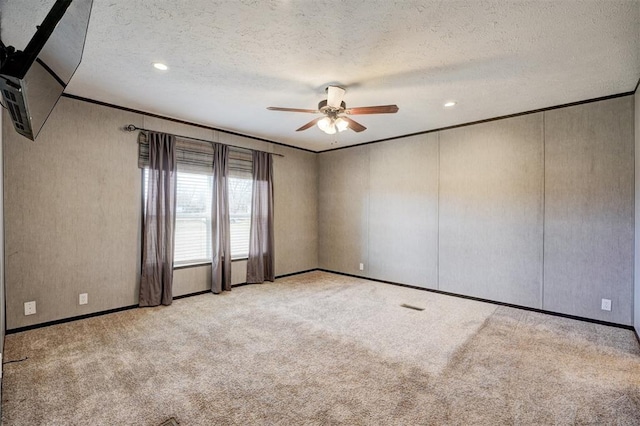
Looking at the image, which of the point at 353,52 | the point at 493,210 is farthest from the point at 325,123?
the point at 493,210

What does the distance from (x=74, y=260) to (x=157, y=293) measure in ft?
3.40

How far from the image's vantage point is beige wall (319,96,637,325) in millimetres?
3438

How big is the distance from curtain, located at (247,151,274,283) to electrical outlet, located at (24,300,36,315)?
274 centimetres

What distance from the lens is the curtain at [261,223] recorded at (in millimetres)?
5324

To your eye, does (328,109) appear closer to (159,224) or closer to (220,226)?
(220,226)

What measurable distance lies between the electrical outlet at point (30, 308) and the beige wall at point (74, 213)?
0.03m

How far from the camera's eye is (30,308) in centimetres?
325

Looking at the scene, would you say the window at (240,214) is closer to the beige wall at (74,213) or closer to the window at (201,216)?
the window at (201,216)

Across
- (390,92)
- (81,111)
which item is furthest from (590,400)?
(81,111)

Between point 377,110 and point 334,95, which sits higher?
point 334,95

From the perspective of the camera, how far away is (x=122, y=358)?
264 cm

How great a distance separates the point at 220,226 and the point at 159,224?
0.90 metres

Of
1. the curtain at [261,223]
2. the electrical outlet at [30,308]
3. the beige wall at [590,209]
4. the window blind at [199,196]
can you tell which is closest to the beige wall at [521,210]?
the beige wall at [590,209]

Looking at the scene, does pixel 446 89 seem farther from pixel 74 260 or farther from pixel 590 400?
pixel 74 260
